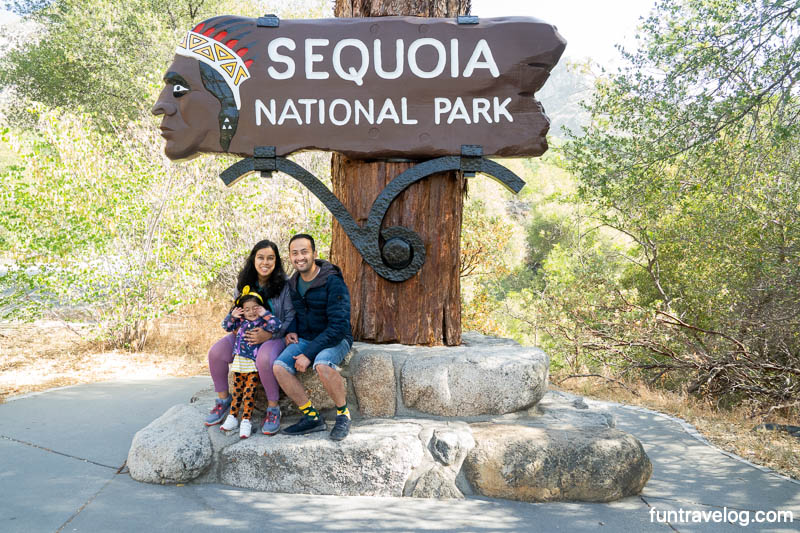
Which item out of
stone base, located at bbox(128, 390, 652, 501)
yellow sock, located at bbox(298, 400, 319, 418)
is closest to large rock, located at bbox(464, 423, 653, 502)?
stone base, located at bbox(128, 390, 652, 501)

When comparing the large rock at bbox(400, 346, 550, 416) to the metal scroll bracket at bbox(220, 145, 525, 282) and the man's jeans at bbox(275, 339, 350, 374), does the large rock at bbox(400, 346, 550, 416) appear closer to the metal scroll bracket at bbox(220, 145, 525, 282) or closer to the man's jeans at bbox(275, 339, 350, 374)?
the man's jeans at bbox(275, 339, 350, 374)

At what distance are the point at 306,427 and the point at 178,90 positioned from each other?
2465 millimetres

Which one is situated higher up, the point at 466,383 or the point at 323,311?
the point at 323,311

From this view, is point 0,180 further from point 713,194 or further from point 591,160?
point 713,194

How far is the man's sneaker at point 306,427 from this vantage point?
11.1 ft

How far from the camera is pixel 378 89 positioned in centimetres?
387

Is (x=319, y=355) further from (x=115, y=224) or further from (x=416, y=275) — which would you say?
(x=115, y=224)

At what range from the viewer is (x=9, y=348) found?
831cm

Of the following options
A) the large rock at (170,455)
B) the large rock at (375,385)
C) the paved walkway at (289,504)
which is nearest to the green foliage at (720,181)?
the paved walkway at (289,504)

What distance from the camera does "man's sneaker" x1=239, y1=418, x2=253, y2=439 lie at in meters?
3.38

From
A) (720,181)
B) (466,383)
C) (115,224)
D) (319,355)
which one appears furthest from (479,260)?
(319,355)

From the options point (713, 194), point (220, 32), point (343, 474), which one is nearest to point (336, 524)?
point (343, 474)

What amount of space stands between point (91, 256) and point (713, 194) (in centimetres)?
821

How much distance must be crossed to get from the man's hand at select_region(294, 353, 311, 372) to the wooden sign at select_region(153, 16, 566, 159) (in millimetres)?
1423
